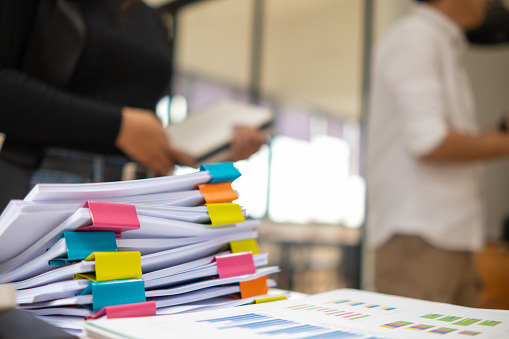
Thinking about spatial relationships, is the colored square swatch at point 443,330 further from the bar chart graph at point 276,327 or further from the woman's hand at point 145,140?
the woman's hand at point 145,140

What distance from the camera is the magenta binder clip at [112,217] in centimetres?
34

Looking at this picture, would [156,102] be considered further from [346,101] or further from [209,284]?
[346,101]

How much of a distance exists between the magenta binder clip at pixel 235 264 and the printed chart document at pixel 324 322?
5cm

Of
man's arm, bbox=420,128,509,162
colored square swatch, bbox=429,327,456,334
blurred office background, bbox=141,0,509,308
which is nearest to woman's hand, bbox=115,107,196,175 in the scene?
colored square swatch, bbox=429,327,456,334

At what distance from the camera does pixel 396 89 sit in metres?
1.26

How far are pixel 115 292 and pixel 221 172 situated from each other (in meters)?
0.16

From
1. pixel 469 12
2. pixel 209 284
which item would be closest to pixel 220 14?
pixel 469 12

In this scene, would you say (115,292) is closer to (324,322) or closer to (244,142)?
(324,322)

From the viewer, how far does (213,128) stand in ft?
2.87

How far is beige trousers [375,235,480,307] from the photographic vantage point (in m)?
1.24

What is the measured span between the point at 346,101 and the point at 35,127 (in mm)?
6030

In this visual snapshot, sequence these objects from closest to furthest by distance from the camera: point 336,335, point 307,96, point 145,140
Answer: point 336,335, point 145,140, point 307,96

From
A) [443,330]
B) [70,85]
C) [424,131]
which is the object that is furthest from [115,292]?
[424,131]

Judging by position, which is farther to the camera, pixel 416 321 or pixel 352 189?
pixel 352 189
